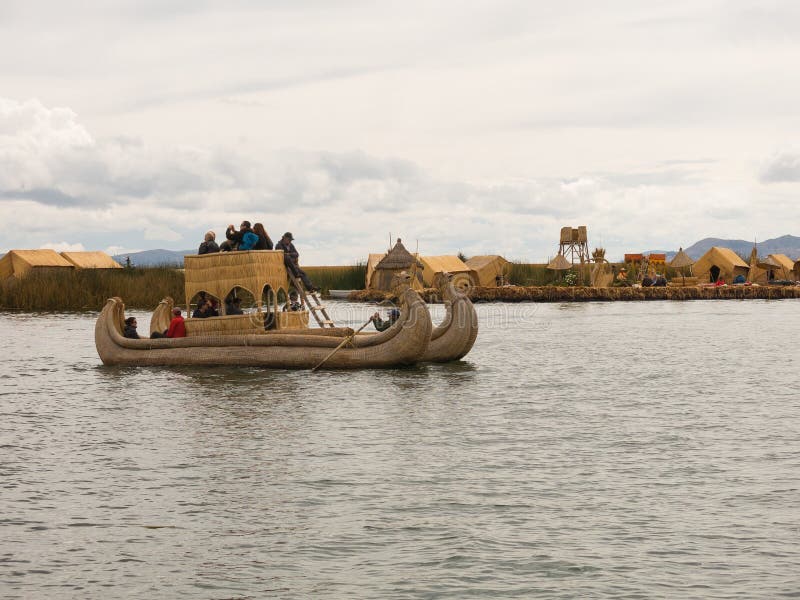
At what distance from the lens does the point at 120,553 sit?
32.8ft

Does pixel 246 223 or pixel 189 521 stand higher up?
pixel 246 223

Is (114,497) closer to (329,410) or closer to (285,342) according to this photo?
(329,410)

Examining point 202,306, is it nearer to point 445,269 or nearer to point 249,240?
point 249,240

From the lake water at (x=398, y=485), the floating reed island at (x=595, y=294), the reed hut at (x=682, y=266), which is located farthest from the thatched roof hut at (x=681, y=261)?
the lake water at (x=398, y=485)

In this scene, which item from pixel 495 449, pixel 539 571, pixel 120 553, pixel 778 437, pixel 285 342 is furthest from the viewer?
pixel 285 342

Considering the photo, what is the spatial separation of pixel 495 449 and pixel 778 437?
4689 millimetres

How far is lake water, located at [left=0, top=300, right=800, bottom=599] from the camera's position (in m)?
9.32

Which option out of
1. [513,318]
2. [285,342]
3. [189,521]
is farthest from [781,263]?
[189,521]

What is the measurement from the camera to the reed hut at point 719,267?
77125mm

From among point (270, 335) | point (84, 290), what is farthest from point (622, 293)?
point (270, 335)

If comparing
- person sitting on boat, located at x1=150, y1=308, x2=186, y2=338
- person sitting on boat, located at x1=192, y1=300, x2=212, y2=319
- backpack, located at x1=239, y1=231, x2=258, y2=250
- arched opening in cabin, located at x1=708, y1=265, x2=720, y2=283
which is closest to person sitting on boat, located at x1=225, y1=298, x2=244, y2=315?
person sitting on boat, located at x1=192, y1=300, x2=212, y2=319

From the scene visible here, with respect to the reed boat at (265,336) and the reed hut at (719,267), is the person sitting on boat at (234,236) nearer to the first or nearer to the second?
the reed boat at (265,336)

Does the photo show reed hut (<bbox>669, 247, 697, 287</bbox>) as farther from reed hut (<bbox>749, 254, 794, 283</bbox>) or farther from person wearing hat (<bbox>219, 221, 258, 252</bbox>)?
person wearing hat (<bbox>219, 221, 258, 252</bbox>)

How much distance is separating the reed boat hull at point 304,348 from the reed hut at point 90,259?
4620 centimetres
